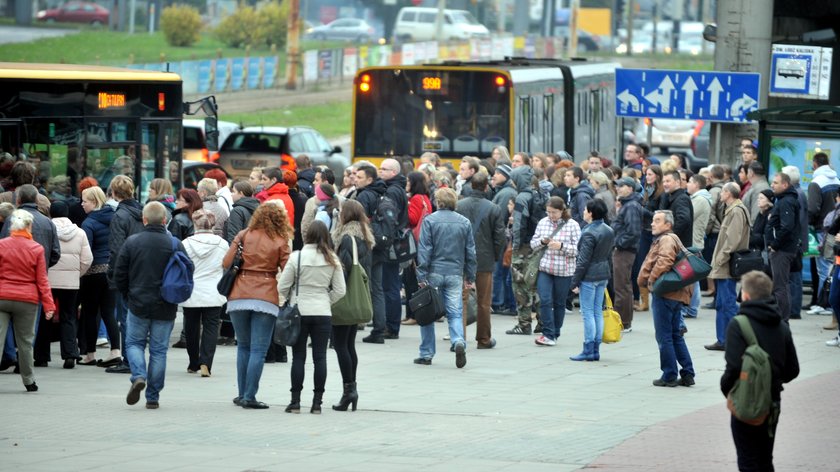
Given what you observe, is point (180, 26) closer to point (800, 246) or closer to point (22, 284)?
point (800, 246)

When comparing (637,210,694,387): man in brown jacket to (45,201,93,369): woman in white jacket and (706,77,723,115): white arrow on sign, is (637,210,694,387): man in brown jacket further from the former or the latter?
(706,77,723,115): white arrow on sign

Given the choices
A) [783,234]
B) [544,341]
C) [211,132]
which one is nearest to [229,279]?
[544,341]

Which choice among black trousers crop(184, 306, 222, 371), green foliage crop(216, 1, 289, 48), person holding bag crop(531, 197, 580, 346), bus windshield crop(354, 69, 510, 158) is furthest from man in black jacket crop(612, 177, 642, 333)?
green foliage crop(216, 1, 289, 48)

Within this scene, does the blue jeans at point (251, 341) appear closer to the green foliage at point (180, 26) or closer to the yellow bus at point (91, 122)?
the yellow bus at point (91, 122)

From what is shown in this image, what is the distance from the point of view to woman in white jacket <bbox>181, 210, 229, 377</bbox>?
1331 centimetres

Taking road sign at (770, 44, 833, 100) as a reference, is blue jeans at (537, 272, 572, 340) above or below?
below

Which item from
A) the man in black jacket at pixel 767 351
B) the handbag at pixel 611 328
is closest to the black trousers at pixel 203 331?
the handbag at pixel 611 328

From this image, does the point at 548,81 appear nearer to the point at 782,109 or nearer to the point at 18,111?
the point at 782,109

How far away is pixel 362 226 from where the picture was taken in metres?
13.3

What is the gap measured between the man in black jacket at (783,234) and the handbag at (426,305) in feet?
15.8

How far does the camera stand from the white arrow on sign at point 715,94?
74.6 ft

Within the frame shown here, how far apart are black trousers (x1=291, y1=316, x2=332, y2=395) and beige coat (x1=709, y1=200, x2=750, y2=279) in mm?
5196

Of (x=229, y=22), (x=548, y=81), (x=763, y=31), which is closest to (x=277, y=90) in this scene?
(x=229, y=22)

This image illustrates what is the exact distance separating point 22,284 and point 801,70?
1511cm
